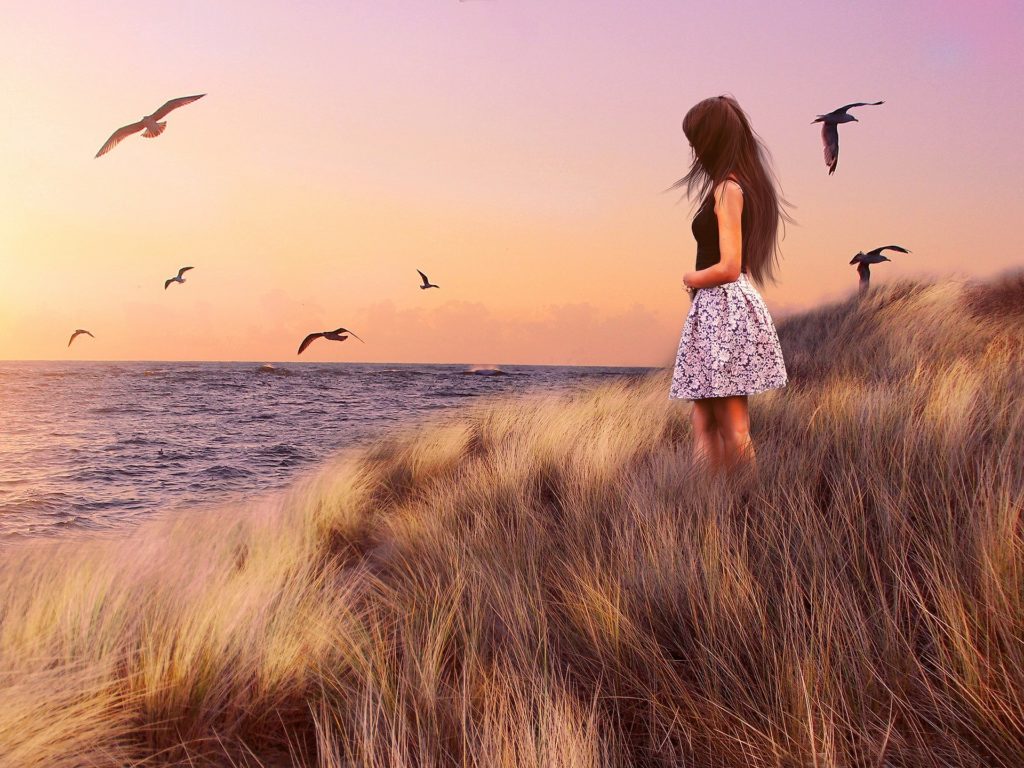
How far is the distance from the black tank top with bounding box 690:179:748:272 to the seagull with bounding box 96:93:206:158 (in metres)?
8.78

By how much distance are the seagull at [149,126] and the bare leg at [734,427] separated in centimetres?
930

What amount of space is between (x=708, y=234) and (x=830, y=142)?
4521mm

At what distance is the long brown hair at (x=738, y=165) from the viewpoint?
349 centimetres

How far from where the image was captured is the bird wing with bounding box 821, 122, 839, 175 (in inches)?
273

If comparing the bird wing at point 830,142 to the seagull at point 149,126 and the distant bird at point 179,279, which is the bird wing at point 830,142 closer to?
the seagull at point 149,126

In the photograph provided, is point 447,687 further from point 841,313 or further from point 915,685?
point 841,313

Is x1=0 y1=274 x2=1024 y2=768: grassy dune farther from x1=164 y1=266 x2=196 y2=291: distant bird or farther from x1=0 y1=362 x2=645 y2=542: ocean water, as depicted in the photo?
x1=164 y1=266 x2=196 y2=291: distant bird

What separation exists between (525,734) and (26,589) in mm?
2417

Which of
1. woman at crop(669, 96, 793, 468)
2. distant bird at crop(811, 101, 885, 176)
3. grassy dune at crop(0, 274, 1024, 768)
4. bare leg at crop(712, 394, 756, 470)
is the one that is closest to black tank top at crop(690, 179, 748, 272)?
woman at crop(669, 96, 793, 468)

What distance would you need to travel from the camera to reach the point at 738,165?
351cm

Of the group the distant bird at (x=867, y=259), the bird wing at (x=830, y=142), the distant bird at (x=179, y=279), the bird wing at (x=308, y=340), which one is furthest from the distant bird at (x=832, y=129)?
the distant bird at (x=179, y=279)

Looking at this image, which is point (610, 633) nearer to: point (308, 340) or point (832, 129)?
point (832, 129)

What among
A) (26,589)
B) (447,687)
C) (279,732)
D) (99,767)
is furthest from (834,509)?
(26,589)

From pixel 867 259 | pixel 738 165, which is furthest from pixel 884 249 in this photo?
pixel 738 165
